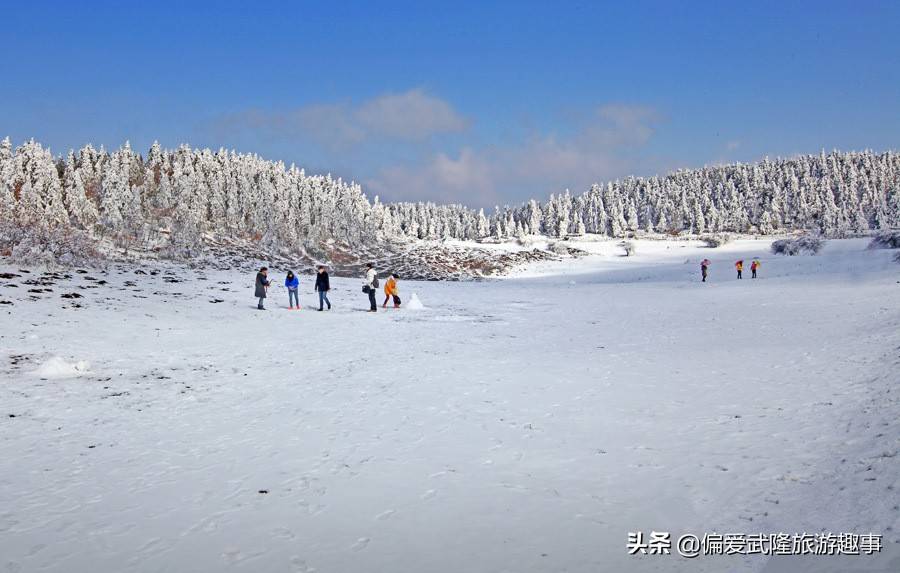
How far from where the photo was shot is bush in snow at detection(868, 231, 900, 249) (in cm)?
6344

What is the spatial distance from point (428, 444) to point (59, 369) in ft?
31.5

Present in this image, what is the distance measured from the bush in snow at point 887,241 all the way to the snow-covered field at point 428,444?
193 ft

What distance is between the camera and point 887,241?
214 feet

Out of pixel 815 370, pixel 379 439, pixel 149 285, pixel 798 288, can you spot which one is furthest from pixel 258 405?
pixel 798 288

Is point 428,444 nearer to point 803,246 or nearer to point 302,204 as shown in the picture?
point 803,246

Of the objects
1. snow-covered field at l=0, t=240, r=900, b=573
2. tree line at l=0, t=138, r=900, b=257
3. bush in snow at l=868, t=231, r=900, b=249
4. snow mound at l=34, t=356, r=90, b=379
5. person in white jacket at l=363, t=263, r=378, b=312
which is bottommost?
snow-covered field at l=0, t=240, r=900, b=573

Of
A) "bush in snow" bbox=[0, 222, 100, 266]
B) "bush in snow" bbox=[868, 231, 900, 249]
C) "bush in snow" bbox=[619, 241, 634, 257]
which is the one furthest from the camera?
"bush in snow" bbox=[619, 241, 634, 257]

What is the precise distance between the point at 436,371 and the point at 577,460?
6.41 meters

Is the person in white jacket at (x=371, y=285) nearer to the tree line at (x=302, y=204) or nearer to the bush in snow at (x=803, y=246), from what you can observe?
the tree line at (x=302, y=204)

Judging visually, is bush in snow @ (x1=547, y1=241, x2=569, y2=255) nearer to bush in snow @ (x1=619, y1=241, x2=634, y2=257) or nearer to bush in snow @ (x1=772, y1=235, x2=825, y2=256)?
bush in snow @ (x1=619, y1=241, x2=634, y2=257)

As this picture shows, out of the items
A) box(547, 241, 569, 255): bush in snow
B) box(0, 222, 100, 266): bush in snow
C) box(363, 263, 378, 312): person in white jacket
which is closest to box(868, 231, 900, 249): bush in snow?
box(547, 241, 569, 255): bush in snow

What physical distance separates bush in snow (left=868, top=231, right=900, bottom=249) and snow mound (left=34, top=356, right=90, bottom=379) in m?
80.2

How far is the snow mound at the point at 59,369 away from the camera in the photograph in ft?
39.3

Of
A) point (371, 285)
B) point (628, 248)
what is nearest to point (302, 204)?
point (628, 248)
